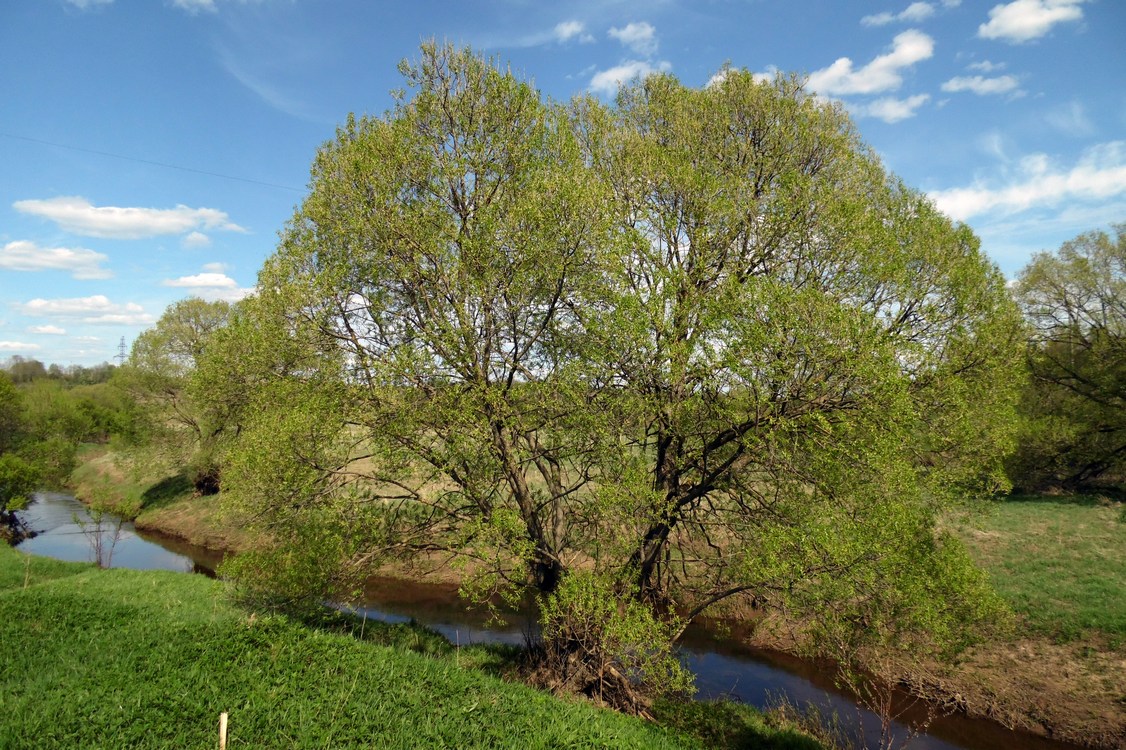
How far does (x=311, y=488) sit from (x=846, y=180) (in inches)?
664

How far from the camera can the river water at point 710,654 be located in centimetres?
1661

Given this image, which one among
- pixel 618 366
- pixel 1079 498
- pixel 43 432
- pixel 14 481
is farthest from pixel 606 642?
pixel 43 432

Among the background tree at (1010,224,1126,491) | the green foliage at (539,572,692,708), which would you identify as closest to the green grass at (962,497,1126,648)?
the background tree at (1010,224,1126,491)

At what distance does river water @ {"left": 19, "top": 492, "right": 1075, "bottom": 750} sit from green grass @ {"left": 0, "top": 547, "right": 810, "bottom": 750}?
8.90 feet

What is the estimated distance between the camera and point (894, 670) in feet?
59.7

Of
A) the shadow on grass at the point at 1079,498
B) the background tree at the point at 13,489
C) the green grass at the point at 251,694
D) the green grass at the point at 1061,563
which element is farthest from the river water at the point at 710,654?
the shadow on grass at the point at 1079,498

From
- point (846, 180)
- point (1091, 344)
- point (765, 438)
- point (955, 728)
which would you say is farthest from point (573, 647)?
point (1091, 344)

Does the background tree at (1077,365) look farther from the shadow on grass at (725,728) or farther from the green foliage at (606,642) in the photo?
the green foliage at (606,642)

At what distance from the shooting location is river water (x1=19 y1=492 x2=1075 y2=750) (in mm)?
16609

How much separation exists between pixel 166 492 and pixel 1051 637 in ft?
192

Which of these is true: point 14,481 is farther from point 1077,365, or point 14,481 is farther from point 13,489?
point 1077,365

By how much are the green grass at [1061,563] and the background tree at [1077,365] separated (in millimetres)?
3085

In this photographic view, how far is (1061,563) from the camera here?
23.7 m

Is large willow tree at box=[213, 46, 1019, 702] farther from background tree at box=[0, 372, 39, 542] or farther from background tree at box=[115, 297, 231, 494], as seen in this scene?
background tree at box=[0, 372, 39, 542]
